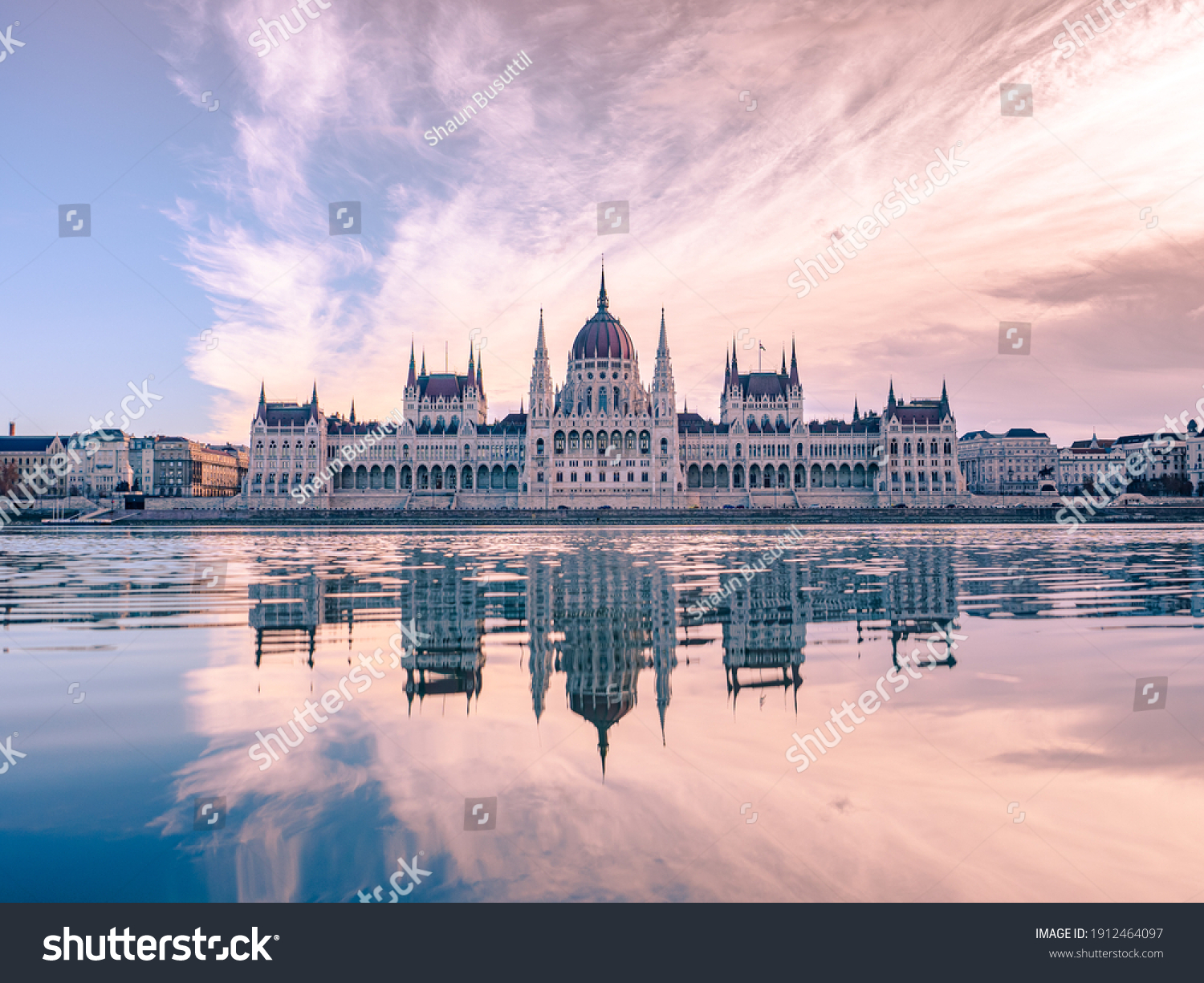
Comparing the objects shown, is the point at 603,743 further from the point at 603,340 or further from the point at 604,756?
the point at 603,340

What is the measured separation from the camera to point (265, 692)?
869 cm

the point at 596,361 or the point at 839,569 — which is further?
the point at 596,361

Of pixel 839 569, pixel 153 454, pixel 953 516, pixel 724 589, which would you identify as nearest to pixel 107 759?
pixel 724 589

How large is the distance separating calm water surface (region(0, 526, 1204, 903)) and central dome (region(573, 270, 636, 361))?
A: 122 metres

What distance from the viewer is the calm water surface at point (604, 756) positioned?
460 cm

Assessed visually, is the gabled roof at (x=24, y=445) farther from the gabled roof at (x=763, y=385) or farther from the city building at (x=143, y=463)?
the gabled roof at (x=763, y=385)

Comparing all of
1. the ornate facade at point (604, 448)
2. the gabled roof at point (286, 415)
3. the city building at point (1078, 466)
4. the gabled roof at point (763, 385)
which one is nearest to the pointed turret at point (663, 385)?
the ornate facade at point (604, 448)

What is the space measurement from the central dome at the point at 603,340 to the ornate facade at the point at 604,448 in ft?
0.65

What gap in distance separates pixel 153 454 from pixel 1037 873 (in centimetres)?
18481

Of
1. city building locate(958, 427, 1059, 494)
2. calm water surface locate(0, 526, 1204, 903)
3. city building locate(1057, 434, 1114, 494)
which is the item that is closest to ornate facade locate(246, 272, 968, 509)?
city building locate(958, 427, 1059, 494)

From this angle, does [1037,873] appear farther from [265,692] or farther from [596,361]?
[596,361]

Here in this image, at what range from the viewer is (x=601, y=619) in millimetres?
14047

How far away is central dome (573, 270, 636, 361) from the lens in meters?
134
